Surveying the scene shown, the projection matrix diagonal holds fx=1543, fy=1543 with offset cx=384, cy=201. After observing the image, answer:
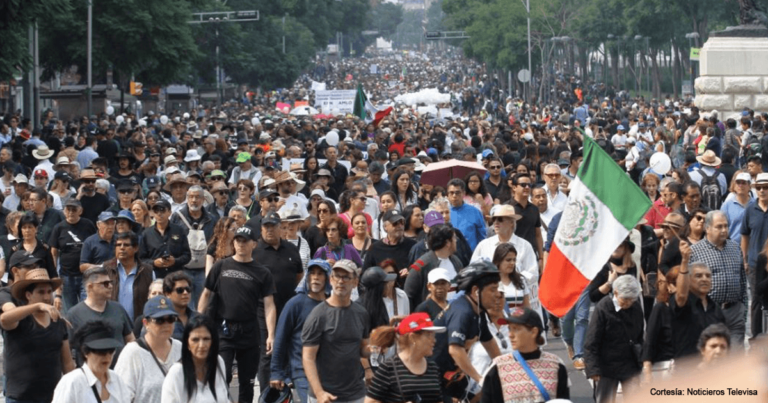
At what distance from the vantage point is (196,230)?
13117 millimetres

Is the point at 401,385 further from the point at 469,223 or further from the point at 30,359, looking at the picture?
the point at 469,223

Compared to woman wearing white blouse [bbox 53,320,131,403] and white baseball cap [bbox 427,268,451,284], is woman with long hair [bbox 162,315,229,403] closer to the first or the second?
woman wearing white blouse [bbox 53,320,131,403]

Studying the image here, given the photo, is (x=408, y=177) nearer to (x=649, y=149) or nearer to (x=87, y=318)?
(x=87, y=318)

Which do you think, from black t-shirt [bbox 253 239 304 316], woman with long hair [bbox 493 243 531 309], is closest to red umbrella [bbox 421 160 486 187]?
black t-shirt [bbox 253 239 304 316]

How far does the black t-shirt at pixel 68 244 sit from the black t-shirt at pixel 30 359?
13.6 feet

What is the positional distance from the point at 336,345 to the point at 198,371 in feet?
4.06

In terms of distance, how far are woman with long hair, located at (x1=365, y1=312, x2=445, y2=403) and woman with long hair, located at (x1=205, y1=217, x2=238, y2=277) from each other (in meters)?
4.21

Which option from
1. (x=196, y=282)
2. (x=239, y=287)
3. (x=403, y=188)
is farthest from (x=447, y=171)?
(x=239, y=287)

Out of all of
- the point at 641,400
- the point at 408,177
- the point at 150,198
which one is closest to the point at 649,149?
the point at 408,177

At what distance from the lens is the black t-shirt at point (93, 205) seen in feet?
51.9

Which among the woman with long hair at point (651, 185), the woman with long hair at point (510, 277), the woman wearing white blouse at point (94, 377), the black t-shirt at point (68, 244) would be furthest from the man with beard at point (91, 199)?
the woman wearing white blouse at point (94, 377)

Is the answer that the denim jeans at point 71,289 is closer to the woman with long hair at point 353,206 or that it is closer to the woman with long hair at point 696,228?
the woman with long hair at point 353,206

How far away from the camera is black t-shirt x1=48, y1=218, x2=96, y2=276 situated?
13.0 meters

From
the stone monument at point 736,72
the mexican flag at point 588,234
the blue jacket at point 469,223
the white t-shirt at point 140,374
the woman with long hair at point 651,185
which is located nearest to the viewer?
the white t-shirt at point 140,374
